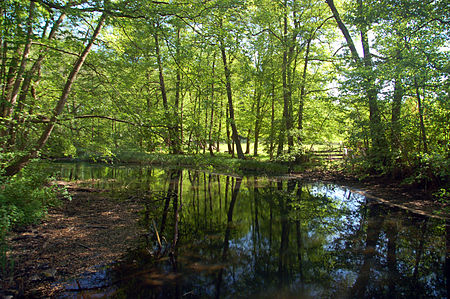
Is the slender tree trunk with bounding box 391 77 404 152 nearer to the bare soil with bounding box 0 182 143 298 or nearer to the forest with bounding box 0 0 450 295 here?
the forest with bounding box 0 0 450 295

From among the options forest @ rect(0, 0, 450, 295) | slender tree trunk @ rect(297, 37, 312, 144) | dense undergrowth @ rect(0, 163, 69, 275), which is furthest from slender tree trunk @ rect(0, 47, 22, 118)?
slender tree trunk @ rect(297, 37, 312, 144)

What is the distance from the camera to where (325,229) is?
23.6 ft

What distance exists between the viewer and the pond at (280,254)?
14.0ft

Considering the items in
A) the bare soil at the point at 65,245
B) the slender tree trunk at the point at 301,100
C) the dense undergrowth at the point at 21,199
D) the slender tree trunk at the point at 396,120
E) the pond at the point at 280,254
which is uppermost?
the slender tree trunk at the point at 301,100

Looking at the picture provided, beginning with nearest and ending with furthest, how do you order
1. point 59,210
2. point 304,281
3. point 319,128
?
1. point 304,281
2. point 59,210
3. point 319,128

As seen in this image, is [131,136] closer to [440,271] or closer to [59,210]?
[59,210]

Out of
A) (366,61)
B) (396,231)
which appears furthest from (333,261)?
(366,61)

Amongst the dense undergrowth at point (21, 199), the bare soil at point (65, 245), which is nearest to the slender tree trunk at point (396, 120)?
the bare soil at point (65, 245)

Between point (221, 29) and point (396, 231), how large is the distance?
23.8ft

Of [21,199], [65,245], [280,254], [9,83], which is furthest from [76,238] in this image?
[280,254]

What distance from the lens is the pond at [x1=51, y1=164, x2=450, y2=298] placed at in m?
4.27

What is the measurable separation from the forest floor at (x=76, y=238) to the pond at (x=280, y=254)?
15.1 inches

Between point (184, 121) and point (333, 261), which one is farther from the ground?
point (184, 121)

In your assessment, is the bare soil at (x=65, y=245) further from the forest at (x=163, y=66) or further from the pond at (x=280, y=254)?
the forest at (x=163, y=66)
